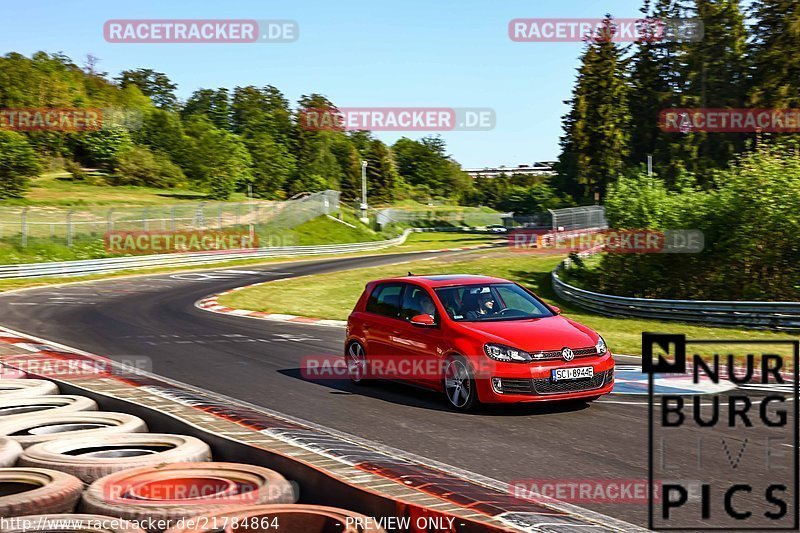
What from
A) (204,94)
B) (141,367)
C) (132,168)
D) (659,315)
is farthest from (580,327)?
(204,94)

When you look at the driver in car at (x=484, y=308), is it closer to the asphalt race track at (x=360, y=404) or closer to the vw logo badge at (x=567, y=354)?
the asphalt race track at (x=360, y=404)

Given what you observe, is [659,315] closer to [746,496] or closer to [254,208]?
[746,496]

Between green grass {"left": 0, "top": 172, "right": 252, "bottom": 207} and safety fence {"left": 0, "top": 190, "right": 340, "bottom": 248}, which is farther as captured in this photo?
green grass {"left": 0, "top": 172, "right": 252, "bottom": 207}

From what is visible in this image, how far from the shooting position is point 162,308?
2533 cm

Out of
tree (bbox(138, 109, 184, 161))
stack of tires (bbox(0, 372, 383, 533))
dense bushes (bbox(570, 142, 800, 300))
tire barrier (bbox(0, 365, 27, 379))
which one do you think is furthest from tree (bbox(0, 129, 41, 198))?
stack of tires (bbox(0, 372, 383, 533))

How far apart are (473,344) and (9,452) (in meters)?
5.37

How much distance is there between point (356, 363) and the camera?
1237 cm

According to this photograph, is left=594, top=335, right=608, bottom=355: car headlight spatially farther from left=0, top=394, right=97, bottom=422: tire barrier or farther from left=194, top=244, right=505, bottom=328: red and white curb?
left=194, top=244, right=505, bottom=328: red and white curb

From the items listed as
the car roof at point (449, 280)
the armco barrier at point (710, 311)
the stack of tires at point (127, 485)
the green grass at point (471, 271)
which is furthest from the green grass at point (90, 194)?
the stack of tires at point (127, 485)

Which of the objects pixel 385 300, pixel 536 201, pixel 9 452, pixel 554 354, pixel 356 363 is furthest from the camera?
pixel 536 201

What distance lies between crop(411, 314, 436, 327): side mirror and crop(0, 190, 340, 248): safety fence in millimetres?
34274

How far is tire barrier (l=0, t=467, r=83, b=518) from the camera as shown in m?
4.87
